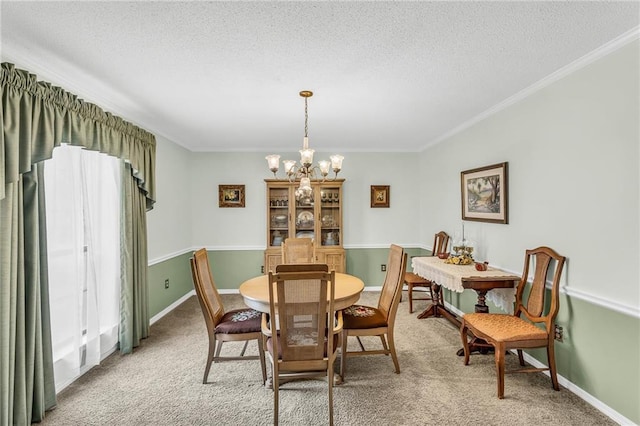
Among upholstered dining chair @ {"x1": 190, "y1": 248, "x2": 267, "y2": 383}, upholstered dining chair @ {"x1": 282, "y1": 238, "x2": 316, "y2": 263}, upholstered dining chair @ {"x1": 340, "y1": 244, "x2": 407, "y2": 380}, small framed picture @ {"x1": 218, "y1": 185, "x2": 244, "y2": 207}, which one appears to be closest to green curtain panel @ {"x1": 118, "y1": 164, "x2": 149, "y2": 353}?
upholstered dining chair @ {"x1": 190, "y1": 248, "x2": 267, "y2": 383}

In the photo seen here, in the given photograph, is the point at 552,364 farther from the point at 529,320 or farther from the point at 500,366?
the point at 500,366

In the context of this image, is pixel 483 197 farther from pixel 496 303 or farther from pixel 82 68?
pixel 82 68

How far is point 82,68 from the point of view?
2.23 m

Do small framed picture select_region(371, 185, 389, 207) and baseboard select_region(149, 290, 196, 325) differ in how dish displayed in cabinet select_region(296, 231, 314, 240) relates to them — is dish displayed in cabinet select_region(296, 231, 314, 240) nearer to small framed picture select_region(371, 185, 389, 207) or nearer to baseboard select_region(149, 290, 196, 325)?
small framed picture select_region(371, 185, 389, 207)

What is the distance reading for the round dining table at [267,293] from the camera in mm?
2266

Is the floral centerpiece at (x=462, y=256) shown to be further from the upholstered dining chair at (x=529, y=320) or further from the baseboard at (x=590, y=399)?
the baseboard at (x=590, y=399)

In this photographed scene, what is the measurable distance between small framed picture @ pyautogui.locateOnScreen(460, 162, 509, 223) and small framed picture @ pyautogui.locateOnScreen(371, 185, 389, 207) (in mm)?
1544

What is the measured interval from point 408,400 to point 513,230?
186 centimetres

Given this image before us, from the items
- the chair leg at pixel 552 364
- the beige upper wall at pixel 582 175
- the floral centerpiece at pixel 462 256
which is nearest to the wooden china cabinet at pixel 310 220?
the floral centerpiece at pixel 462 256

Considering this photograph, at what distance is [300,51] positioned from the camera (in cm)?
199

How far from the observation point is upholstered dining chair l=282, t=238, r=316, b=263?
12.1 feet

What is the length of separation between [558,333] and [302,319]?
205cm

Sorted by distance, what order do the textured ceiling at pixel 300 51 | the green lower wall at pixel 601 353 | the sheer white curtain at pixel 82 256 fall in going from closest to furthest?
1. the textured ceiling at pixel 300 51
2. the green lower wall at pixel 601 353
3. the sheer white curtain at pixel 82 256

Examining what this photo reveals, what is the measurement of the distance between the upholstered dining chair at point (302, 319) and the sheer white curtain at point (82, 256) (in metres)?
1.71
